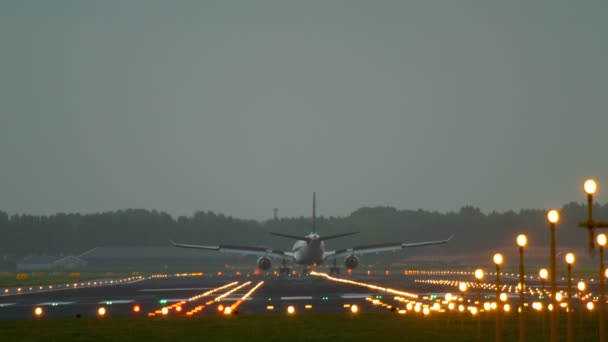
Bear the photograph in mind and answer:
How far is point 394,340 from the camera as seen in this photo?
105 ft

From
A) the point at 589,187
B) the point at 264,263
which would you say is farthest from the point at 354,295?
the point at 264,263

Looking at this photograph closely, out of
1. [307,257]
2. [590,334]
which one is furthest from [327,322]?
[307,257]

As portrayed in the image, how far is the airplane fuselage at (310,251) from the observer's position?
111 meters

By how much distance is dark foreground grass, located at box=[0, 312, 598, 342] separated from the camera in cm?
3369

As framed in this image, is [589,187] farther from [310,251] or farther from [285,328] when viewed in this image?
[310,251]

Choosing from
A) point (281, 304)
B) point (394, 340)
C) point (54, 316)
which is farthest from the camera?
point (281, 304)

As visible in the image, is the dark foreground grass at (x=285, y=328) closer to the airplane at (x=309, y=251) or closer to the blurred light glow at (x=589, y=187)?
the blurred light glow at (x=589, y=187)

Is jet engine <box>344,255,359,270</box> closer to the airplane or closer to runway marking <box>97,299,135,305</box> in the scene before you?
the airplane

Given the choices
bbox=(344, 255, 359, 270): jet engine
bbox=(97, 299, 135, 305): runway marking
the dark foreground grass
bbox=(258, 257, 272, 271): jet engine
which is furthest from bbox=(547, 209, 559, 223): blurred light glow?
bbox=(258, 257, 272, 271): jet engine

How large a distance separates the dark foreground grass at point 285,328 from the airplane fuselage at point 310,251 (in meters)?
66.6

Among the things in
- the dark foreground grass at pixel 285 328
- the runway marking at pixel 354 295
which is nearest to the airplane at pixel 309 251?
the runway marking at pixel 354 295

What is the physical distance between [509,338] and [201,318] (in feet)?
46.5

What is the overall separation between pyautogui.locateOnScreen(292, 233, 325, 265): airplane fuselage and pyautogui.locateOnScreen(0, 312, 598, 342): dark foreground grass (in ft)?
219

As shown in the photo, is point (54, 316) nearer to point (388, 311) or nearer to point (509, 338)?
point (388, 311)
